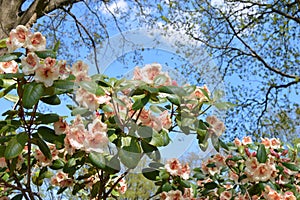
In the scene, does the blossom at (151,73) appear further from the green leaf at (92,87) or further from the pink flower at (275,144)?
the pink flower at (275,144)

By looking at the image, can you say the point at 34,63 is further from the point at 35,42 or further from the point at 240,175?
the point at 240,175

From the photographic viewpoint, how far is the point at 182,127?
136 centimetres

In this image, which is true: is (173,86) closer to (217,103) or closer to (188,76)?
(217,103)

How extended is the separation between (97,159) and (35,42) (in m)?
0.42

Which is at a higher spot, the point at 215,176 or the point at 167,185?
the point at 215,176

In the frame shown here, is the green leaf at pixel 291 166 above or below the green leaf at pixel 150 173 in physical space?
above

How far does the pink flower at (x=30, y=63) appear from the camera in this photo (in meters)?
1.15

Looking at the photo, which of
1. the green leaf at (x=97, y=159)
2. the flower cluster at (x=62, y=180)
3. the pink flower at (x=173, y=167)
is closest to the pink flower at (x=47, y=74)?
the green leaf at (x=97, y=159)

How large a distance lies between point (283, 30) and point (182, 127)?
417cm

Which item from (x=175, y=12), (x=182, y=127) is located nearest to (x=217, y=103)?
(x=182, y=127)

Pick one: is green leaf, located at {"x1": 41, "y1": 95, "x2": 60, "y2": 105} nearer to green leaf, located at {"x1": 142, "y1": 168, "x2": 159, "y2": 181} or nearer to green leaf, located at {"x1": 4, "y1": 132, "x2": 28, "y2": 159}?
green leaf, located at {"x1": 4, "y1": 132, "x2": 28, "y2": 159}

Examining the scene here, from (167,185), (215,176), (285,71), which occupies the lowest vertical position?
(167,185)

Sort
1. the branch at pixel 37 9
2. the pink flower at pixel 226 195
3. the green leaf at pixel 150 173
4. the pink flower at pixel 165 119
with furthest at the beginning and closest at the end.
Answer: the branch at pixel 37 9
the pink flower at pixel 226 195
the green leaf at pixel 150 173
the pink flower at pixel 165 119

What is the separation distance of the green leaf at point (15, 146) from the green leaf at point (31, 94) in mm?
137
